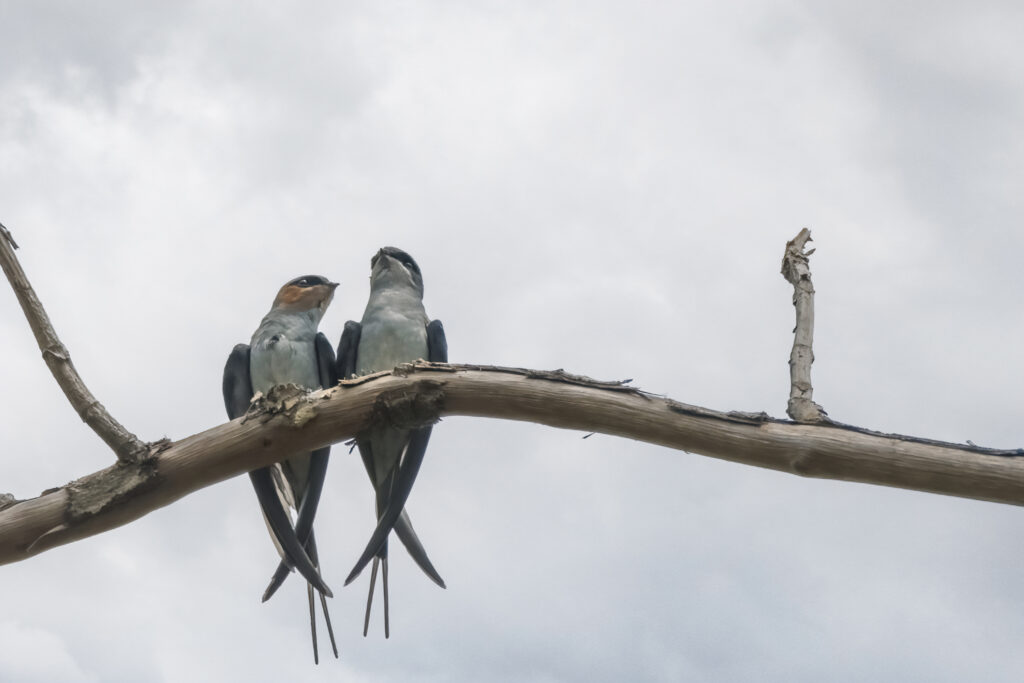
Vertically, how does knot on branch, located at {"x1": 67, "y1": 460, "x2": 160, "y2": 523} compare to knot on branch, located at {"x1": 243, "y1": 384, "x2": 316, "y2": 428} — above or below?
below

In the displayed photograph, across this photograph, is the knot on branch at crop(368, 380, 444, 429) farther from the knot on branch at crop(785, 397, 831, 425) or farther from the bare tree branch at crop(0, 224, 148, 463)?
the knot on branch at crop(785, 397, 831, 425)

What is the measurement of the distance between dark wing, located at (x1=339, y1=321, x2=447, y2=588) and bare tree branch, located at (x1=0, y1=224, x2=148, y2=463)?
4.60 feet

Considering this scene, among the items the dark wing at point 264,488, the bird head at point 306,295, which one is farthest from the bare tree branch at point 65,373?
the bird head at point 306,295

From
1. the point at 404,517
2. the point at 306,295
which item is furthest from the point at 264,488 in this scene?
the point at 306,295

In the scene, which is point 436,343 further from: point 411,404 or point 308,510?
point 411,404

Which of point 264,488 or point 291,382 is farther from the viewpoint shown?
point 291,382

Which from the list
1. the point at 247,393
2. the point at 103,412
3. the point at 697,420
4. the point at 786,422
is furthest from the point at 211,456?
the point at 786,422

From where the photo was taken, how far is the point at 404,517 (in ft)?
20.2

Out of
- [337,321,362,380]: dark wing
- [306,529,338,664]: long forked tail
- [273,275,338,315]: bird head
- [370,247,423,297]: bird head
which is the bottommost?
[306,529,338,664]: long forked tail

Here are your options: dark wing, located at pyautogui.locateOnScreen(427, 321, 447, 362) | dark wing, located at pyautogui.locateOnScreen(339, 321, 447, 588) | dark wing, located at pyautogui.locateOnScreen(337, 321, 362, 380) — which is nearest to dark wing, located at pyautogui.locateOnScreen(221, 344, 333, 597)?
dark wing, located at pyautogui.locateOnScreen(339, 321, 447, 588)

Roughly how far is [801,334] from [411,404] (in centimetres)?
217

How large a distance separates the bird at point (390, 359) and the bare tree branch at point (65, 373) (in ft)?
4.08

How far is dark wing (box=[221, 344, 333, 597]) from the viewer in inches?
216

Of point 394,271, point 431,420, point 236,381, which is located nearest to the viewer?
point 431,420
